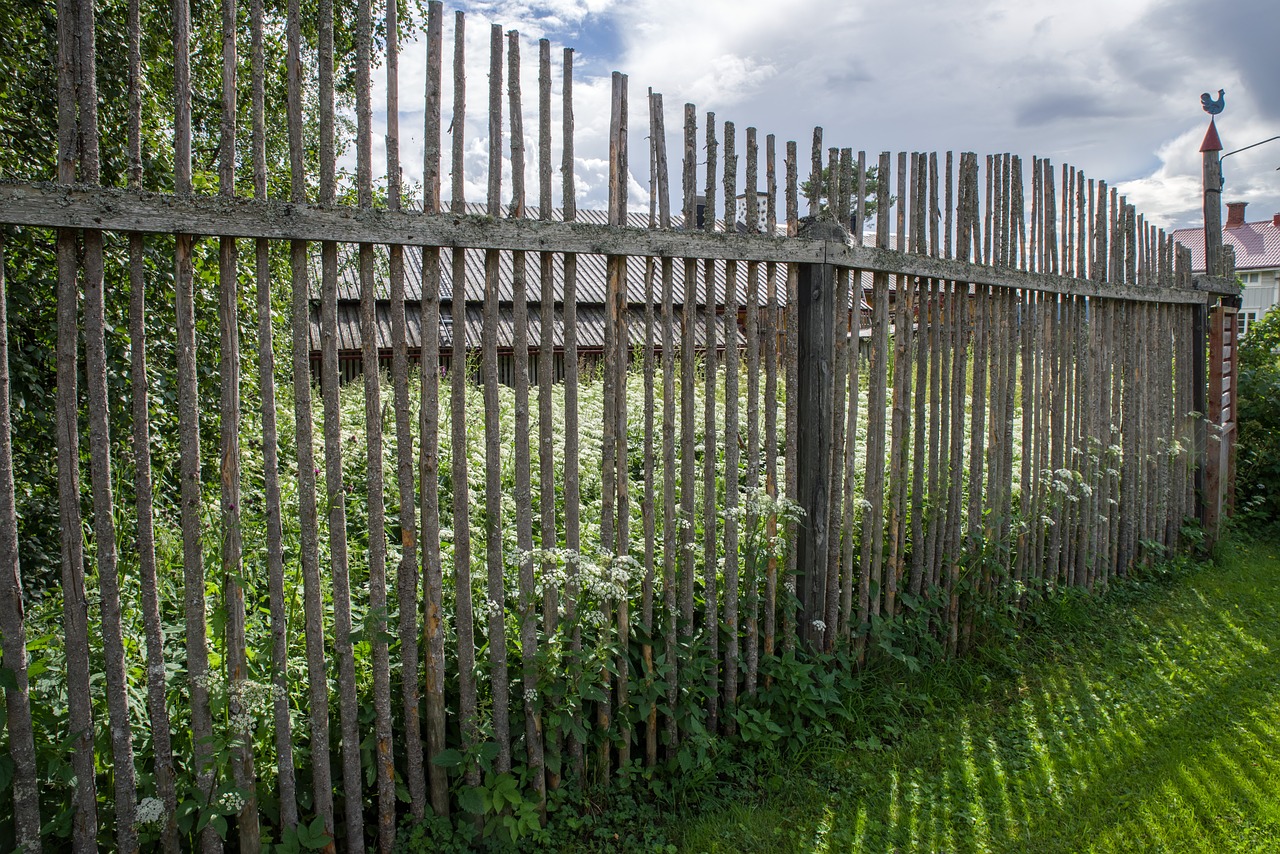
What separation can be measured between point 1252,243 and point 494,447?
158 feet

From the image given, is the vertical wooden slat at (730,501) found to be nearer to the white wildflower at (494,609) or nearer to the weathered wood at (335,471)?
the white wildflower at (494,609)

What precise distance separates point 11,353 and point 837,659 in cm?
395

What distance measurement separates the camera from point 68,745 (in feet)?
7.88

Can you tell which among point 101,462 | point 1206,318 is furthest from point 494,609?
point 1206,318

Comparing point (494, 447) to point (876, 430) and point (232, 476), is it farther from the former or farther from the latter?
point (876, 430)

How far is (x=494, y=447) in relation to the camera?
2988 millimetres

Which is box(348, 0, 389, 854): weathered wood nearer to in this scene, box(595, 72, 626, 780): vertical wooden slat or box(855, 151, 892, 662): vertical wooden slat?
box(595, 72, 626, 780): vertical wooden slat

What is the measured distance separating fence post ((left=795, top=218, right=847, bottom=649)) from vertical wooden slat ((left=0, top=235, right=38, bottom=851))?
2893 mm

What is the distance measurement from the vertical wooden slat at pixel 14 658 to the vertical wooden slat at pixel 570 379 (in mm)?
1655

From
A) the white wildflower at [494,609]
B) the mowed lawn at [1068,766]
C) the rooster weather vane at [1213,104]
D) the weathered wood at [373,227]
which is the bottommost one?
the mowed lawn at [1068,766]

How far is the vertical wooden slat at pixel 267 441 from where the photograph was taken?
244 centimetres

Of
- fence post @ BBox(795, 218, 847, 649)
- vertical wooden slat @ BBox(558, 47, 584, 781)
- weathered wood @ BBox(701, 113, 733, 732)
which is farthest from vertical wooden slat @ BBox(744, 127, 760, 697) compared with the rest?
vertical wooden slat @ BBox(558, 47, 584, 781)

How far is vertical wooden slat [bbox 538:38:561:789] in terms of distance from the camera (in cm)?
300

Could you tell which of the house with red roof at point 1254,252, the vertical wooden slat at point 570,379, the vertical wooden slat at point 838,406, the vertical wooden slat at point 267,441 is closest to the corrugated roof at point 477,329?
the vertical wooden slat at point 838,406
